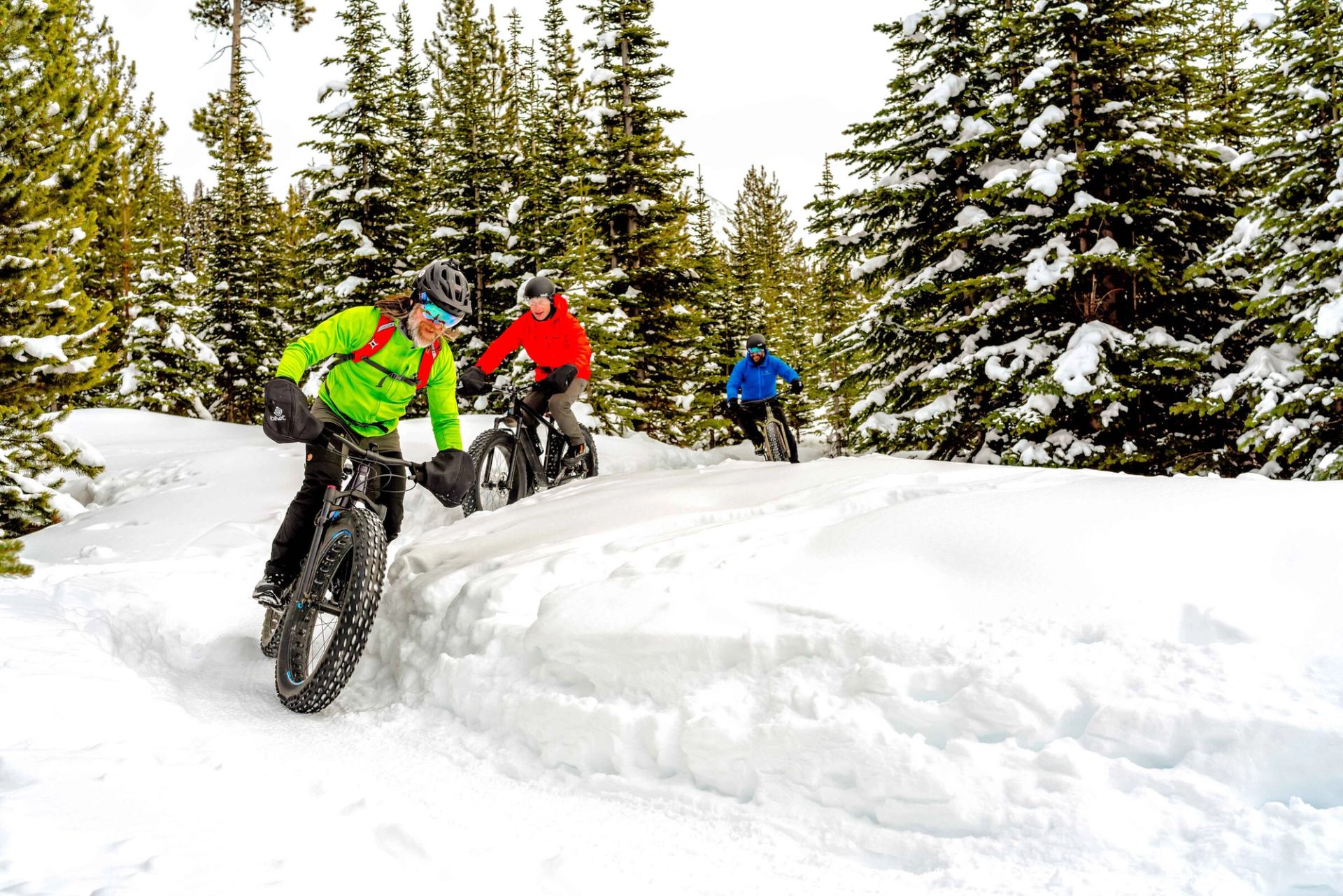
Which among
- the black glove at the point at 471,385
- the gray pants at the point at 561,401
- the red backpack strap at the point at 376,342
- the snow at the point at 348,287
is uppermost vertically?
the snow at the point at 348,287

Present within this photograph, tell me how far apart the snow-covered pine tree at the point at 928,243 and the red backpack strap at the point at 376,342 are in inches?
349

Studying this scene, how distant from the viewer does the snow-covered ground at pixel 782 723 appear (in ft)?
8.34

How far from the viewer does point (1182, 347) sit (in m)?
10.5

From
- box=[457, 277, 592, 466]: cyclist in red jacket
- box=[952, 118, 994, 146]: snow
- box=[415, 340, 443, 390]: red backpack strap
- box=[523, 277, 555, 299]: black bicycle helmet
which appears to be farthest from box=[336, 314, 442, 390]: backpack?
box=[952, 118, 994, 146]: snow

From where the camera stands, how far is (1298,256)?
9016 mm

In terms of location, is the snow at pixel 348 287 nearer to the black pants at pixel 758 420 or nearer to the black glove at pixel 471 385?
the black pants at pixel 758 420

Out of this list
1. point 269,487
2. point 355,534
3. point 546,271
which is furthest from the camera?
point 546,271

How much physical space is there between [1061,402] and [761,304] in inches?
719

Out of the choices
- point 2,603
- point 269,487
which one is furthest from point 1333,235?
point 269,487

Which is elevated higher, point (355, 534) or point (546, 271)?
point (546, 271)

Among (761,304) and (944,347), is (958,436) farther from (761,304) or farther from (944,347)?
(761,304)

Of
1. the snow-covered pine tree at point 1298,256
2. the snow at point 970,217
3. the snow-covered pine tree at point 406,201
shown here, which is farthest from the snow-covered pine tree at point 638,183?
the snow-covered pine tree at point 1298,256

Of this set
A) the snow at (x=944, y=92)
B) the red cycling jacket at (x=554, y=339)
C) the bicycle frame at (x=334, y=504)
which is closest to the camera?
the bicycle frame at (x=334, y=504)

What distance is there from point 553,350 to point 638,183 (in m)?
12.9
